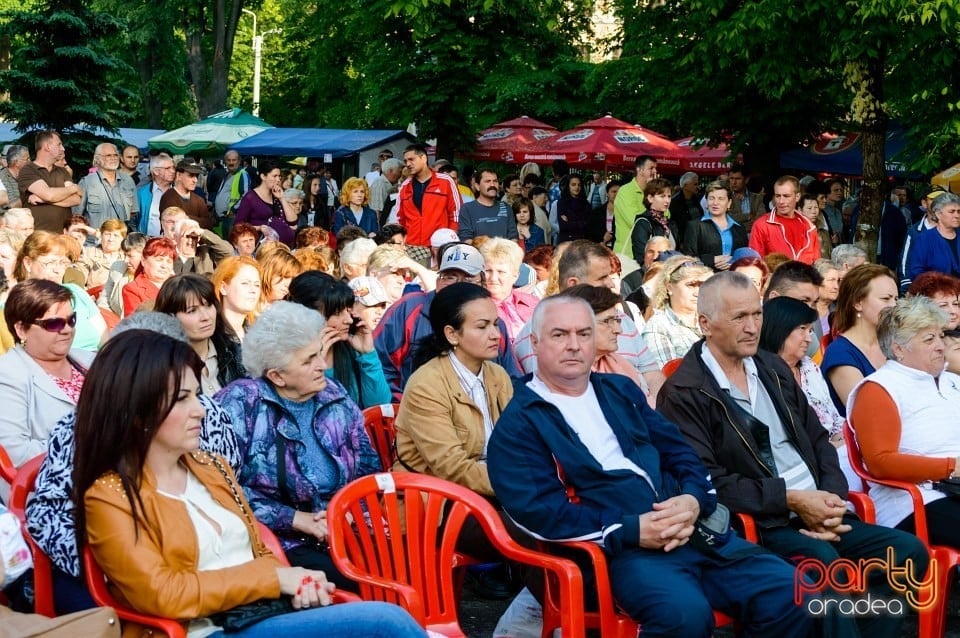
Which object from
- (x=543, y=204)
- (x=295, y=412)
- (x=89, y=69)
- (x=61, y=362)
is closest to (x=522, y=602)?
(x=295, y=412)

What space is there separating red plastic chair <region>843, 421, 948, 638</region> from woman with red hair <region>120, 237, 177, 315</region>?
4405mm

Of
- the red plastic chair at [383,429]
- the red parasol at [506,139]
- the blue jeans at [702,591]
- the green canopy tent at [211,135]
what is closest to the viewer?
the blue jeans at [702,591]

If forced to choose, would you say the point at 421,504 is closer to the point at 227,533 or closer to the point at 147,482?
the point at 227,533

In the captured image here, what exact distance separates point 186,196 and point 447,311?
751 centimetres

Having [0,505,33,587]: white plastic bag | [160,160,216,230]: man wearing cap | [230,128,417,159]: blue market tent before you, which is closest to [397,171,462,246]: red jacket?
[160,160,216,230]: man wearing cap

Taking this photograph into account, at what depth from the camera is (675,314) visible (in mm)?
7211

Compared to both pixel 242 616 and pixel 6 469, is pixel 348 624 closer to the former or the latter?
pixel 242 616

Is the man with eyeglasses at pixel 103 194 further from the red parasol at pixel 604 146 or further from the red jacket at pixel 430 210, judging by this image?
the red parasol at pixel 604 146

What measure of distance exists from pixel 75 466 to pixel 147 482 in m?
0.20

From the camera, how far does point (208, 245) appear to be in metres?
9.66

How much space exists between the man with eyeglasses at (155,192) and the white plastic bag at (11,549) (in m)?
9.10

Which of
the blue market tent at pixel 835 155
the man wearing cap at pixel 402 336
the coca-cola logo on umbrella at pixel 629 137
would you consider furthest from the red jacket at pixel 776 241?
the coca-cola logo on umbrella at pixel 629 137

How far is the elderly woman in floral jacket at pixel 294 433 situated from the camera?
4.33 meters

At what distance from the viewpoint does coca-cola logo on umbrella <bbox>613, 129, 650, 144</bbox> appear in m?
22.1
